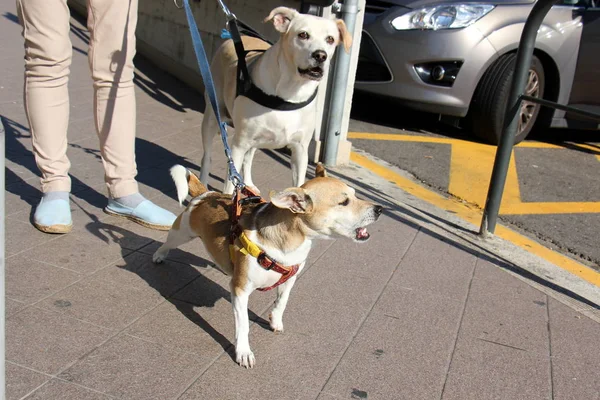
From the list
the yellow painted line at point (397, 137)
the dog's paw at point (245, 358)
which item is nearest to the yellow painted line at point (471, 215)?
the yellow painted line at point (397, 137)

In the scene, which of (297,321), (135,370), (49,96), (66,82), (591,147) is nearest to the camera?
(135,370)

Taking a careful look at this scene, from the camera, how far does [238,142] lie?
4605 mm

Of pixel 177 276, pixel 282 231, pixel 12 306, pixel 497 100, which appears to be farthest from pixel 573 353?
pixel 497 100

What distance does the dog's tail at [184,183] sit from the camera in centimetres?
363

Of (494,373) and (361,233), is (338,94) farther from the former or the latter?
(494,373)

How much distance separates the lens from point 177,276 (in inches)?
148

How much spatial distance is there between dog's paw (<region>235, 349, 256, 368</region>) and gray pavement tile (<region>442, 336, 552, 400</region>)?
874mm

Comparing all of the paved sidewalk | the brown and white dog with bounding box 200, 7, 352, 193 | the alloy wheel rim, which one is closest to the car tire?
the alloy wheel rim

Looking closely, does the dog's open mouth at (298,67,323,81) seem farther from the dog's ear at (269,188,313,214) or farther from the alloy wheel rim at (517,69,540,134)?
the alloy wheel rim at (517,69,540,134)

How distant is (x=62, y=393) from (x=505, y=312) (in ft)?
8.05

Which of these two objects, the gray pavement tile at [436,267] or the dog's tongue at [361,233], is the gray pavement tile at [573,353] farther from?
the dog's tongue at [361,233]

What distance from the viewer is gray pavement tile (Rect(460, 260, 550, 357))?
3557 mm

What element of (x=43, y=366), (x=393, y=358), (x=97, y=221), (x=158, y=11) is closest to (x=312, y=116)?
(x=97, y=221)

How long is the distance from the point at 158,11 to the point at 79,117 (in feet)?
11.8
